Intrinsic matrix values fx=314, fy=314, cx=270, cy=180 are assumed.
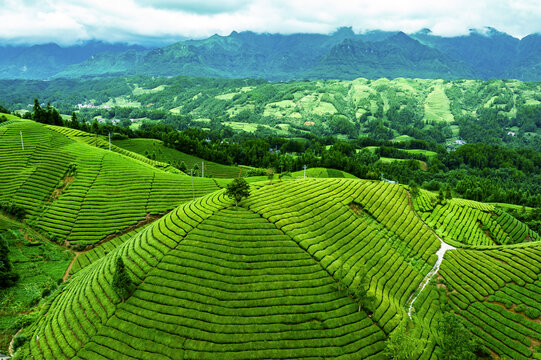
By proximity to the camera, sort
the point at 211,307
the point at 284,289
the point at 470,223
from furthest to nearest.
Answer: the point at 470,223 < the point at 284,289 < the point at 211,307

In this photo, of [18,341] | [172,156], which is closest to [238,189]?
[18,341]

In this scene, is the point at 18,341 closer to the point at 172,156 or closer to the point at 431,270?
the point at 431,270

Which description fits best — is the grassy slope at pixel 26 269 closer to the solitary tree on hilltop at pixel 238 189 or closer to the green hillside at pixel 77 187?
the green hillside at pixel 77 187

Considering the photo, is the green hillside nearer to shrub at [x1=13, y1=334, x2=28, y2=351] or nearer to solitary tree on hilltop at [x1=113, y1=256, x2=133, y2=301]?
shrub at [x1=13, y1=334, x2=28, y2=351]

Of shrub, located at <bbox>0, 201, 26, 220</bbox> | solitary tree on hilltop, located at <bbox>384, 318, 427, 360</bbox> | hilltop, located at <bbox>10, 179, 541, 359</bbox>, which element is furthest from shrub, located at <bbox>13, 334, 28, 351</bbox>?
solitary tree on hilltop, located at <bbox>384, 318, 427, 360</bbox>

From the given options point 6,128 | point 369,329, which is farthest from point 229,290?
point 6,128

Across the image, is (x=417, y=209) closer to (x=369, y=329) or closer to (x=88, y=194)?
(x=369, y=329)
